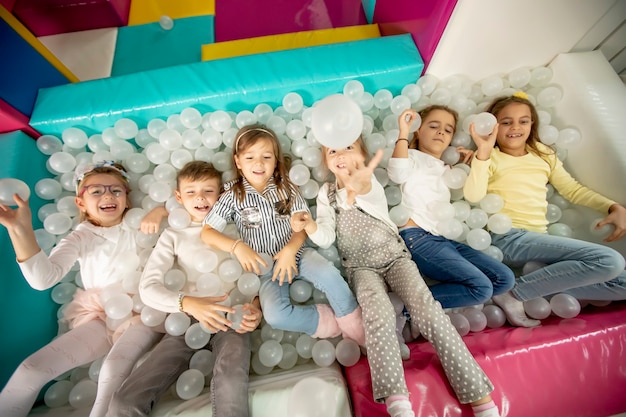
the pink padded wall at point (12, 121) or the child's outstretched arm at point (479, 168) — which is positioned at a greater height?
the pink padded wall at point (12, 121)

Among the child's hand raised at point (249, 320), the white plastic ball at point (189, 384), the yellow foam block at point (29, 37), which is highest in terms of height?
the yellow foam block at point (29, 37)

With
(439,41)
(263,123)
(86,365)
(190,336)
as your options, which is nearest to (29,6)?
(263,123)

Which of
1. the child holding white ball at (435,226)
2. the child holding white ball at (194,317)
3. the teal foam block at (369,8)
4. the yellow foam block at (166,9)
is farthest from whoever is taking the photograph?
the yellow foam block at (166,9)

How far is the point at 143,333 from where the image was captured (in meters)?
1.26

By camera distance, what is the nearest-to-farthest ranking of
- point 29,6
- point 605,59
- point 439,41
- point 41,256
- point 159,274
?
point 41,256 → point 159,274 → point 439,41 → point 605,59 → point 29,6

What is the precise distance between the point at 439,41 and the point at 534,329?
128 cm

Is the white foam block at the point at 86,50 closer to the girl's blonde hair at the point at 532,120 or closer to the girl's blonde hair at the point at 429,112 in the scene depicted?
the girl's blonde hair at the point at 429,112

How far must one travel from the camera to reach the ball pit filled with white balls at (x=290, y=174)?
122cm

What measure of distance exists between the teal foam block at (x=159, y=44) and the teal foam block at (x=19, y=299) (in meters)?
0.83

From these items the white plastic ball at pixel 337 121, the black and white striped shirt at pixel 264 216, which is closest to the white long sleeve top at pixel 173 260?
the black and white striped shirt at pixel 264 216

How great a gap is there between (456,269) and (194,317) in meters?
1.04

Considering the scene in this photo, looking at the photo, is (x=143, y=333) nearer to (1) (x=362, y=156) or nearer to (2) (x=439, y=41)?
(1) (x=362, y=156)

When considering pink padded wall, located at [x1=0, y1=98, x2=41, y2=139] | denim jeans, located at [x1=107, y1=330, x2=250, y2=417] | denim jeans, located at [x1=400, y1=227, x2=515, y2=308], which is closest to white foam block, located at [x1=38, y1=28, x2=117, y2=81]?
pink padded wall, located at [x1=0, y1=98, x2=41, y2=139]

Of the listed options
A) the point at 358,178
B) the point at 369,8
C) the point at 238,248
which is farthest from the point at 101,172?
the point at 369,8
